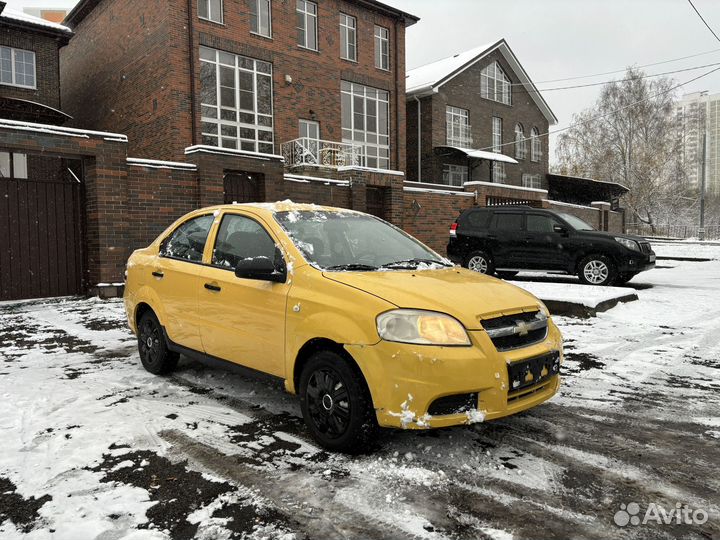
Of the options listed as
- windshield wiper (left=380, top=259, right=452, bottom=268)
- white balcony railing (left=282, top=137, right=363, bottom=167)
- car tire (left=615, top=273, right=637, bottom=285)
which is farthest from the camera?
white balcony railing (left=282, top=137, right=363, bottom=167)

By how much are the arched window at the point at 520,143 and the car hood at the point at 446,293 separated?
32.9 m

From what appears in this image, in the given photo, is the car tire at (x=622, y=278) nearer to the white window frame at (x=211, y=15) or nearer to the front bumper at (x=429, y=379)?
the front bumper at (x=429, y=379)

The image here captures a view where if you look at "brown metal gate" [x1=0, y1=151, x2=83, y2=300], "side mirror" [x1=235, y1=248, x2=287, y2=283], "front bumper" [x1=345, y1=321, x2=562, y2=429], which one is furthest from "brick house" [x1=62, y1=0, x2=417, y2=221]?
"front bumper" [x1=345, y1=321, x2=562, y2=429]

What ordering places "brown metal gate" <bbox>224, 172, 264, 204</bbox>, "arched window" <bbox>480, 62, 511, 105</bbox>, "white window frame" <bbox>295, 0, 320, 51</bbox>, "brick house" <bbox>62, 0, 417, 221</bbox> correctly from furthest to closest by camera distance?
"arched window" <bbox>480, 62, 511, 105</bbox>
"white window frame" <bbox>295, 0, 320, 51</bbox>
"brick house" <bbox>62, 0, 417, 221</bbox>
"brown metal gate" <bbox>224, 172, 264, 204</bbox>

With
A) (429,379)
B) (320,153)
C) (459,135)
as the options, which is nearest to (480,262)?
(429,379)

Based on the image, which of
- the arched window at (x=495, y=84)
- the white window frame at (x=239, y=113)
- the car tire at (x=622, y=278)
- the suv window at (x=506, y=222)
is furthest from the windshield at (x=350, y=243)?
the arched window at (x=495, y=84)

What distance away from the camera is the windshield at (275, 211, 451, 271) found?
3818mm

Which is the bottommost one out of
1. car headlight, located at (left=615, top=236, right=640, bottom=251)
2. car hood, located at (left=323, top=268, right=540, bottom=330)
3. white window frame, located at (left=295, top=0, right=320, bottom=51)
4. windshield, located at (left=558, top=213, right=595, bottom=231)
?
car hood, located at (left=323, top=268, right=540, bottom=330)

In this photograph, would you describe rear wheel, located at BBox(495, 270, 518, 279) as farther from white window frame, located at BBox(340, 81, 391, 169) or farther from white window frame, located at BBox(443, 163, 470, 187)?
white window frame, located at BBox(443, 163, 470, 187)

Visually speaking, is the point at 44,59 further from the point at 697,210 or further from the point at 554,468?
the point at 697,210

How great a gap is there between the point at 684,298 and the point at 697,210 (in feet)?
190

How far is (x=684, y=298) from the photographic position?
32.3ft

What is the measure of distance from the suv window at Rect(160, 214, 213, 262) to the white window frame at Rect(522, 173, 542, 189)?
33399 millimetres

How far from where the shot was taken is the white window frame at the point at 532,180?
116 feet
